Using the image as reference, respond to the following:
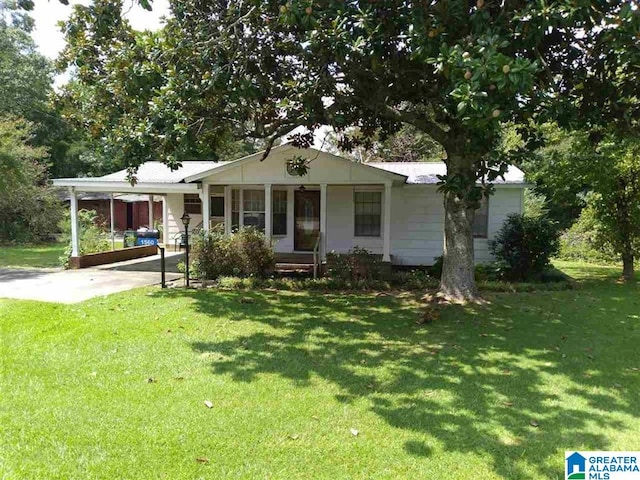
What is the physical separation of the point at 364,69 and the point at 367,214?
6.63 meters

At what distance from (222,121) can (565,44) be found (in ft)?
20.5

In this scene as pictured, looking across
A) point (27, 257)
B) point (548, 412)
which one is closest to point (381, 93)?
point (548, 412)

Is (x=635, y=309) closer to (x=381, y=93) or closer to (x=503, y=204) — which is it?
(x=503, y=204)

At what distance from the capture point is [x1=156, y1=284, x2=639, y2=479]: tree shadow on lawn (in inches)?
146

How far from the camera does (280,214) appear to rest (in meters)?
15.0

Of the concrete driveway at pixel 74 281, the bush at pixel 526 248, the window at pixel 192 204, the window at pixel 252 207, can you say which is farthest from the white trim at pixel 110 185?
the bush at pixel 526 248

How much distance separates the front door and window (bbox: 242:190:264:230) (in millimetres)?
1250

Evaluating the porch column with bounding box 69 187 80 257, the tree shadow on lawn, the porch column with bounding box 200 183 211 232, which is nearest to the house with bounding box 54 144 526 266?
the porch column with bounding box 200 183 211 232

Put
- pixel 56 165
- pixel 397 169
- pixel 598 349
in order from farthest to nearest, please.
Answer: pixel 56 165 < pixel 397 169 < pixel 598 349

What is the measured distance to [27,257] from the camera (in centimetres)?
1664

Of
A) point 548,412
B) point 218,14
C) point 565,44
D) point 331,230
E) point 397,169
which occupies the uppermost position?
point 218,14

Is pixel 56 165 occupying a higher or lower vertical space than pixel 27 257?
higher

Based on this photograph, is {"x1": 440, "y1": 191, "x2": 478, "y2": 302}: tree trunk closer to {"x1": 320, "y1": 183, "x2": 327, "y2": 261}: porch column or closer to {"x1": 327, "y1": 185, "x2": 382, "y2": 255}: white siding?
{"x1": 320, "y1": 183, "x2": 327, "y2": 261}: porch column

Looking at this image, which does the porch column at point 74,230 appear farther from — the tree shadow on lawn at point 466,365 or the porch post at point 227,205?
the tree shadow on lawn at point 466,365
